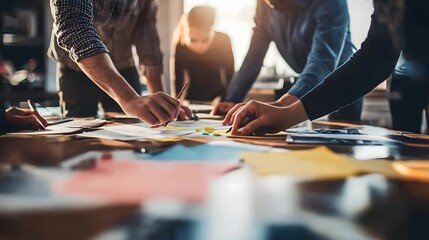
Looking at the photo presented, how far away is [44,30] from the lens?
4.02 m

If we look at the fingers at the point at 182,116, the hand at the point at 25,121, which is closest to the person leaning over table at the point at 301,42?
the fingers at the point at 182,116

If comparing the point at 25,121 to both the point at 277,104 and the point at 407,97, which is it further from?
the point at 407,97

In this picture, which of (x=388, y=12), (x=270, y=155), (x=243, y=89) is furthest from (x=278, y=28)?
(x=270, y=155)

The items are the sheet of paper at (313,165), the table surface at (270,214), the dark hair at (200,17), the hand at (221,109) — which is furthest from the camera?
the dark hair at (200,17)

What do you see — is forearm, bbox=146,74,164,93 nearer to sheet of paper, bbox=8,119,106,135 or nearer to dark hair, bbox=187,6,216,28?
sheet of paper, bbox=8,119,106,135

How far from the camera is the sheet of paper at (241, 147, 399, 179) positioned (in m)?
0.65

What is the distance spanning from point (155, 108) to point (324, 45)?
2.32 ft

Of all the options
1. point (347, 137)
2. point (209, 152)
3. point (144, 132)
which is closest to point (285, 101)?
point (347, 137)

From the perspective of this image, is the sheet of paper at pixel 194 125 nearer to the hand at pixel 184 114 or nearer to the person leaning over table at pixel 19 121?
the hand at pixel 184 114

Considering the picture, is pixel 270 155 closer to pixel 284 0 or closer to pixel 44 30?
pixel 284 0

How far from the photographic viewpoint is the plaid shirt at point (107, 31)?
3.79 feet

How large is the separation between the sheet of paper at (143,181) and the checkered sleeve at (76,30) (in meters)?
0.51

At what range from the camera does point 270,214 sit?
449mm

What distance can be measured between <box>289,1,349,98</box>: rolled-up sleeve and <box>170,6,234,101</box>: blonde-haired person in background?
181 centimetres
